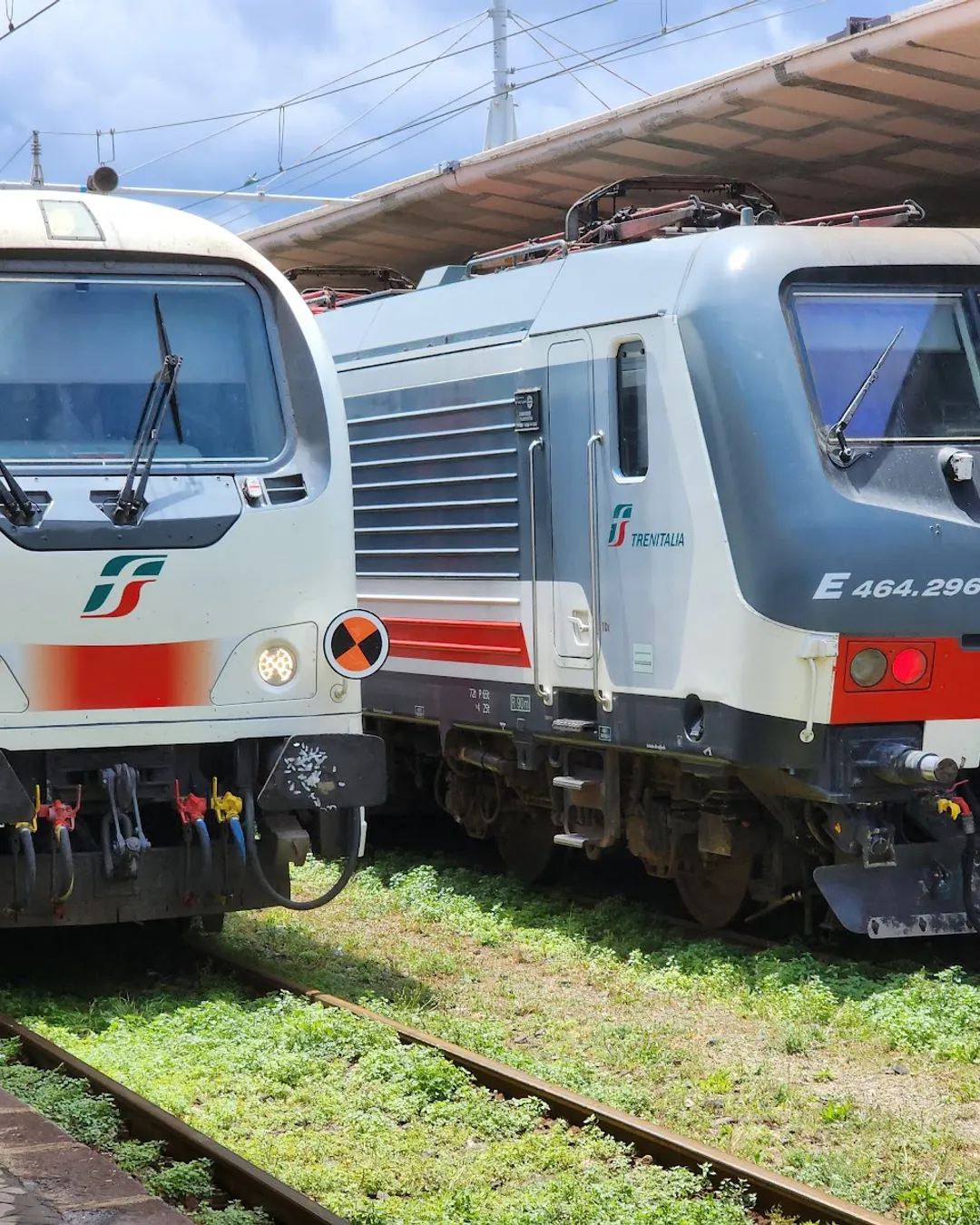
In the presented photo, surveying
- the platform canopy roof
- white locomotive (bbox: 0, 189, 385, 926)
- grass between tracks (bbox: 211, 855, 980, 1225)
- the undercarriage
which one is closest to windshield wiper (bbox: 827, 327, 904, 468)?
the undercarriage

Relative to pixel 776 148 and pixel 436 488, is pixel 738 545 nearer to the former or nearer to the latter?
pixel 436 488

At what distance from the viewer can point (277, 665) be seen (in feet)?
24.4

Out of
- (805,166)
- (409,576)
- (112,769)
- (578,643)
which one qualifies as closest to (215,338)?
(112,769)

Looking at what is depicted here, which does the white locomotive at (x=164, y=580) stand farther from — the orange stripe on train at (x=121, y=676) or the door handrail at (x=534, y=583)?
the door handrail at (x=534, y=583)

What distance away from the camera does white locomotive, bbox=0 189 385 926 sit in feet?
23.4

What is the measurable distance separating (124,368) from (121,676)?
128 centimetres

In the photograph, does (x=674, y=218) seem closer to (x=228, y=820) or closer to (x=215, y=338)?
(x=215, y=338)

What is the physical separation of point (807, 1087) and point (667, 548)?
2659 millimetres

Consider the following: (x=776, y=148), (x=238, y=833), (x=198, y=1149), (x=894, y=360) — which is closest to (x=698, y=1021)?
(x=238, y=833)

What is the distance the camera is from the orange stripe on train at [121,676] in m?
7.11

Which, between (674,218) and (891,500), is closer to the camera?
(891,500)

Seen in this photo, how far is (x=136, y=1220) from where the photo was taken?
4.91 metres

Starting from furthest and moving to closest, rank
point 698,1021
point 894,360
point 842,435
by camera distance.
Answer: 1. point 894,360
2. point 842,435
3. point 698,1021

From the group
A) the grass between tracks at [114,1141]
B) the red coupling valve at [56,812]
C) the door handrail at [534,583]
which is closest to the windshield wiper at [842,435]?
the door handrail at [534,583]
